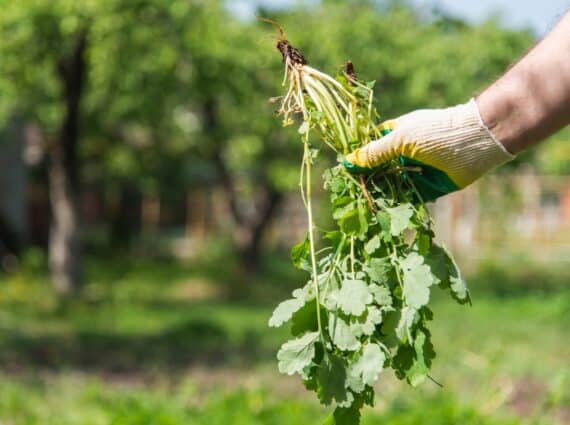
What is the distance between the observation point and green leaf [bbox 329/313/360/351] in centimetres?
224

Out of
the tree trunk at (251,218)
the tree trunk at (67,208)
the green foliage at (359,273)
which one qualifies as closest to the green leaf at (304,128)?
the green foliage at (359,273)

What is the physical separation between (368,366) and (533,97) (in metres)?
0.74

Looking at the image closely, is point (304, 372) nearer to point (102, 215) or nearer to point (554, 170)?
point (102, 215)

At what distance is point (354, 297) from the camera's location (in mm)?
2230

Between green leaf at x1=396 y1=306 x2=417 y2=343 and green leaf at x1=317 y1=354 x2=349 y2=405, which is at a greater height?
green leaf at x1=396 y1=306 x2=417 y2=343

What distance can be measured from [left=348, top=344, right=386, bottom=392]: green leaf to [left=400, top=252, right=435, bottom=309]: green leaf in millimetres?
139

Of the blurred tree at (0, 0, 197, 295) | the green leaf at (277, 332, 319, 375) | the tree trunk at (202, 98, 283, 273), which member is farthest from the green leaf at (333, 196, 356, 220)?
the tree trunk at (202, 98, 283, 273)

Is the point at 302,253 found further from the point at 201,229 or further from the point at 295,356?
the point at 201,229

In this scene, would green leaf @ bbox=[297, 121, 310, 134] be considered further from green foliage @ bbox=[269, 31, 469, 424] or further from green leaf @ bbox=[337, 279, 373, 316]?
green leaf @ bbox=[337, 279, 373, 316]

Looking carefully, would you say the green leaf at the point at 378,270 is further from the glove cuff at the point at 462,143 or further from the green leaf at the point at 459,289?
the glove cuff at the point at 462,143

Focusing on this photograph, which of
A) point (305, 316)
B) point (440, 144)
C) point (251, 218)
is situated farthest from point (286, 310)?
point (251, 218)

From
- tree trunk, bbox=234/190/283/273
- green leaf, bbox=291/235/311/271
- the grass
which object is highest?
tree trunk, bbox=234/190/283/273

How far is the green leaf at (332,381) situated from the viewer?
2256 millimetres

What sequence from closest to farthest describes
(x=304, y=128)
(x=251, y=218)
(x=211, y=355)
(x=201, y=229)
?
(x=304, y=128), (x=211, y=355), (x=251, y=218), (x=201, y=229)
